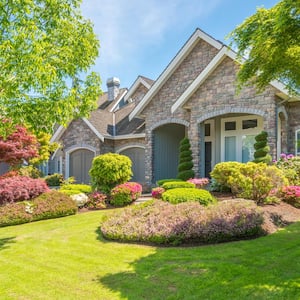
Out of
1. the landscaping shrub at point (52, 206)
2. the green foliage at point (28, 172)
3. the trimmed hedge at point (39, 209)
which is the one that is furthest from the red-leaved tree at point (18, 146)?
the landscaping shrub at point (52, 206)

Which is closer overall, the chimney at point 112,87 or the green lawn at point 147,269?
the green lawn at point 147,269

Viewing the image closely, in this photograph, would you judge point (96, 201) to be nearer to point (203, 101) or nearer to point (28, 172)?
point (203, 101)

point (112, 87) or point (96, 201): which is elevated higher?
point (112, 87)

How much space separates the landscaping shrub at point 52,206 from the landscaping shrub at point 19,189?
294 millimetres

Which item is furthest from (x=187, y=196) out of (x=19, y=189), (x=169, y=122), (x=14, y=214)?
(x=169, y=122)

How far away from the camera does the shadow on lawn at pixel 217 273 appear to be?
14.5ft

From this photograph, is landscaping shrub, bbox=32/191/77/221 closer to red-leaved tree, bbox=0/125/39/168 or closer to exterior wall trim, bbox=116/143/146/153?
red-leaved tree, bbox=0/125/39/168

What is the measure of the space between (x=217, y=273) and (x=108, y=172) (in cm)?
884

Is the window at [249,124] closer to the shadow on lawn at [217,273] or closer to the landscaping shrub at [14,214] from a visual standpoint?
the shadow on lawn at [217,273]

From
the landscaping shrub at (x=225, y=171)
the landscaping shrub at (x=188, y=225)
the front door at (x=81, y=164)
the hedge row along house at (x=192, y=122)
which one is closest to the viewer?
the landscaping shrub at (x=188, y=225)

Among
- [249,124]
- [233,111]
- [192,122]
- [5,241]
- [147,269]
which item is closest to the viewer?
[147,269]

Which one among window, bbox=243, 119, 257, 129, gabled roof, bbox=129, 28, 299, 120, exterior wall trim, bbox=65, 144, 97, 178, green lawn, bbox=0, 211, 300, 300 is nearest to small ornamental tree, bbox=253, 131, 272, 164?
window, bbox=243, 119, 257, 129

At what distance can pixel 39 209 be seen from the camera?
35.9 ft

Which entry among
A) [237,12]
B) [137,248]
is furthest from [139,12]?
[137,248]
